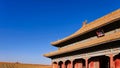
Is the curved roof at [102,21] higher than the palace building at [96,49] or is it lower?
higher

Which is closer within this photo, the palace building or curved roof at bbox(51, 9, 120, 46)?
the palace building

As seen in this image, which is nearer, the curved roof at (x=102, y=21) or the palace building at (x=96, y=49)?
the palace building at (x=96, y=49)

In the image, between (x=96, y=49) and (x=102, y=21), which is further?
(x=102, y=21)

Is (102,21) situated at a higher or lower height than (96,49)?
higher

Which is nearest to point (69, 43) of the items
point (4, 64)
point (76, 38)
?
point (76, 38)

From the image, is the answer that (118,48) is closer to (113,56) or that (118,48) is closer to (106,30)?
(113,56)

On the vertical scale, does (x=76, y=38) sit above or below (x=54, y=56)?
above

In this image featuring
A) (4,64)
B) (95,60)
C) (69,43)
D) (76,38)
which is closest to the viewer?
(95,60)

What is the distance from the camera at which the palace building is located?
51.5 feet

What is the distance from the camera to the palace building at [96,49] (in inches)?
618

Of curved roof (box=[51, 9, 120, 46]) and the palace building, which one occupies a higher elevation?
curved roof (box=[51, 9, 120, 46])

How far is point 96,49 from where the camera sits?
688 inches

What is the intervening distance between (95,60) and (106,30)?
8.88 feet

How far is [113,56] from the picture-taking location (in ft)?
51.4
